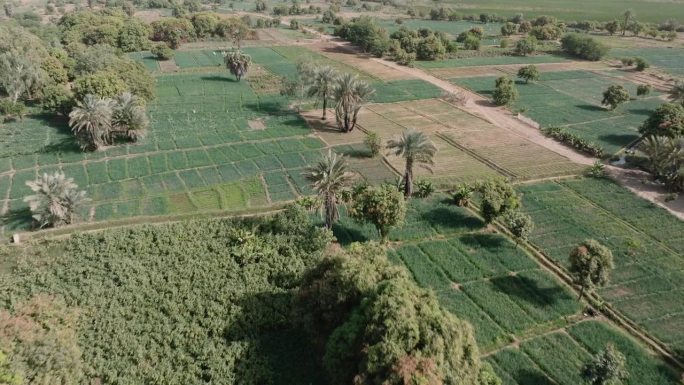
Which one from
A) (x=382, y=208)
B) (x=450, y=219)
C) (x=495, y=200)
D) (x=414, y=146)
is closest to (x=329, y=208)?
(x=382, y=208)

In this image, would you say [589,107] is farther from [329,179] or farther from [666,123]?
[329,179]

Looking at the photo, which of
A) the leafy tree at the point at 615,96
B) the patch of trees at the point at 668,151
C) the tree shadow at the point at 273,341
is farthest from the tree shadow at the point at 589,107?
the tree shadow at the point at 273,341

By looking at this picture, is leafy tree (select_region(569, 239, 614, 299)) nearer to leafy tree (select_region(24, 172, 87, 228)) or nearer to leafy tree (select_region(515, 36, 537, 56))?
leafy tree (select_region(24, 172, 87, 228))

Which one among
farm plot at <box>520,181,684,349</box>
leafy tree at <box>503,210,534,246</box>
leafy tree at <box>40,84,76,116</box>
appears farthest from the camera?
leafy tree at <box>40,84,76,116</box>

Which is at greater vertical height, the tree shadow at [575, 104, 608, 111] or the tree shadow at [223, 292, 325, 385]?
the tree shadow at [575, 104, 608, 111]

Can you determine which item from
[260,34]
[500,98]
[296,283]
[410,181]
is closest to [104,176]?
[296,283]

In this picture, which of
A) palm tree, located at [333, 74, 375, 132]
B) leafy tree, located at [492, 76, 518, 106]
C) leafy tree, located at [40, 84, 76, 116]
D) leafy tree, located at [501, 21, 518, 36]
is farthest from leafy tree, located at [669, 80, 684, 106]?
leafy tree, located at [40, 84, 76, 116]

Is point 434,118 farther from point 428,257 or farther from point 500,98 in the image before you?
point 428,257

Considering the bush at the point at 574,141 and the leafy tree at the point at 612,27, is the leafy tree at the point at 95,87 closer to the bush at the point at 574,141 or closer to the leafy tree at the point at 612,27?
the bush at the point at 574,141
